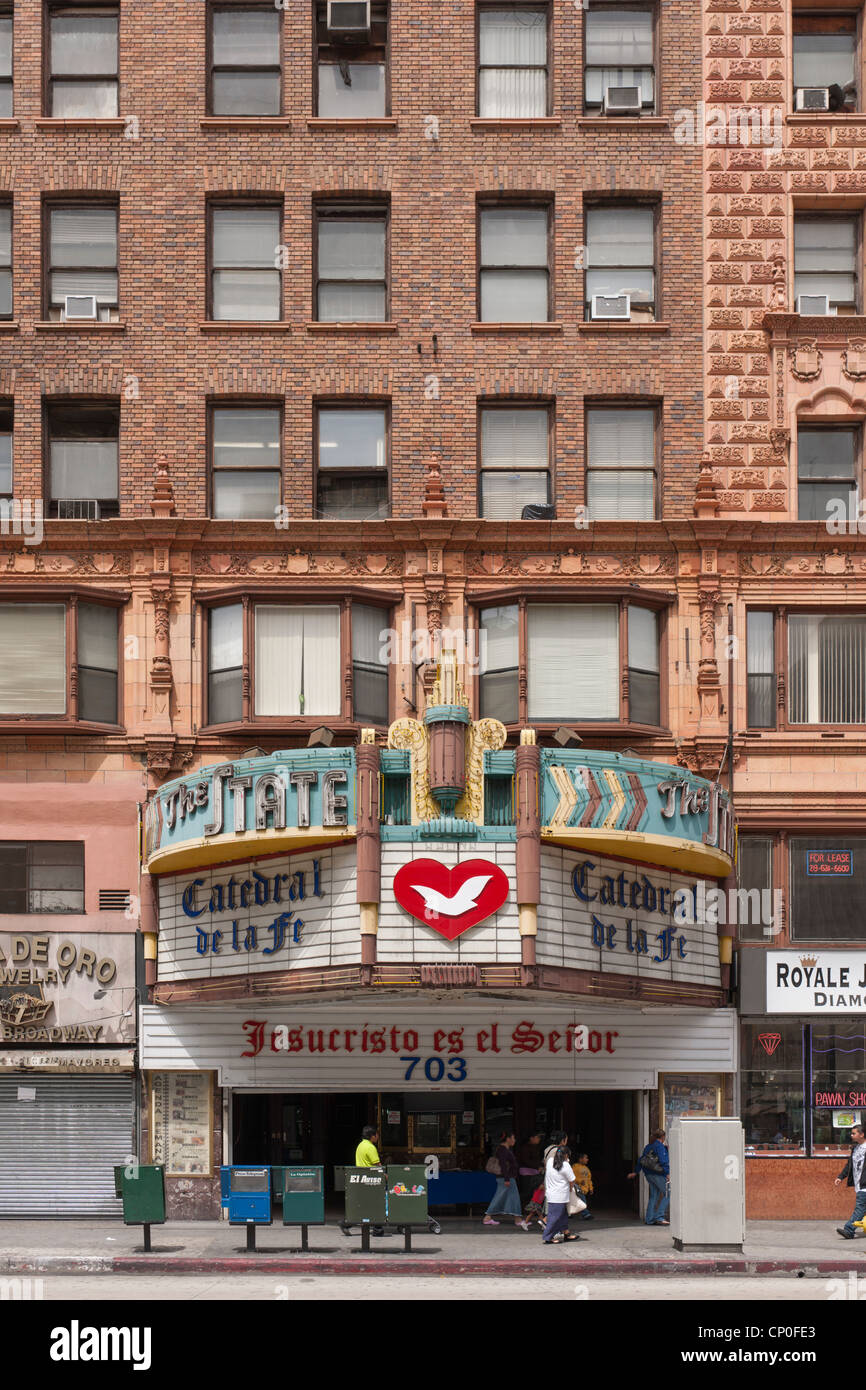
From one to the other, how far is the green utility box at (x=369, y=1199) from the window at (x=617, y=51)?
20.8 meters

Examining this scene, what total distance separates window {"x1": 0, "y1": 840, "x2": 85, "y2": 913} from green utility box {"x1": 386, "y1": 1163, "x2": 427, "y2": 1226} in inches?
377

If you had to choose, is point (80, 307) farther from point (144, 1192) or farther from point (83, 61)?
point (144, 1192)

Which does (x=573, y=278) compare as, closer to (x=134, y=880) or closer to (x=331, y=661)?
(x=331, y=661)

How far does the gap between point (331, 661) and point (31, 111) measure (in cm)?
1216

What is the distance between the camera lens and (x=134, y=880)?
1256 inches

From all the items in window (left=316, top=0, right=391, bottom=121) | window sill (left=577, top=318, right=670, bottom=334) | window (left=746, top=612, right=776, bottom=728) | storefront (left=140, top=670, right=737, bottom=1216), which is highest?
window (left=316, top=0, right=391, bottom=121)

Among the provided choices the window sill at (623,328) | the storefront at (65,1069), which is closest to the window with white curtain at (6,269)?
the window sill at (623,328)

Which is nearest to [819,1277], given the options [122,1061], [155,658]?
[122,1061]

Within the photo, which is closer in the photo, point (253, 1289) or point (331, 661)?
point (253, 1289)

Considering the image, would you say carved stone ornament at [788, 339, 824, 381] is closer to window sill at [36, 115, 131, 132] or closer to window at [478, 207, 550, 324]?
window at [478, 207, 550, 324]

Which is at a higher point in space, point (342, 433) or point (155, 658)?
point (342, 433)

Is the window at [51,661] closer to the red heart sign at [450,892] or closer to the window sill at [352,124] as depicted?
the red heart sign at [450,892]

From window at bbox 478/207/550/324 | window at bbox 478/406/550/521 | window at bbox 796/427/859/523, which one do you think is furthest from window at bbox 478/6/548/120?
window at bbox 796/427/859/523

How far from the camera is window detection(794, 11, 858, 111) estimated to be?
34.5m
